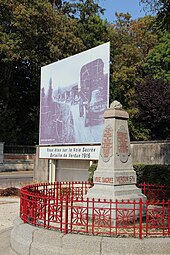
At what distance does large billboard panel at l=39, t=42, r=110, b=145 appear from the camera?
651 inches

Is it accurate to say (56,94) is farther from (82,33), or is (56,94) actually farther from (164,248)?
(82,33)

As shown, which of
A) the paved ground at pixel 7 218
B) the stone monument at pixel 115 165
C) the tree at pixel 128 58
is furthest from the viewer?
the tree at pixel 128 58

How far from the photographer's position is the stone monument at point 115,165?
8.45 metres

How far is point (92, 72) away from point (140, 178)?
5.70m

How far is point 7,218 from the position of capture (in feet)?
35.5

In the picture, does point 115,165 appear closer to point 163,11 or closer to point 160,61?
point 163,11

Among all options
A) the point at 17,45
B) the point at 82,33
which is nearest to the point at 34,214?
the point at 17,45

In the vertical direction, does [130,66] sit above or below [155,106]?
above

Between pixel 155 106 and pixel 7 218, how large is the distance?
21.6 metres

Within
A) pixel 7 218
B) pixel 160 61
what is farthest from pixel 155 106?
pixel 7 218

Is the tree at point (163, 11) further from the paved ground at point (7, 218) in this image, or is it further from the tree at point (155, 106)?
the tree at point (155, 106)

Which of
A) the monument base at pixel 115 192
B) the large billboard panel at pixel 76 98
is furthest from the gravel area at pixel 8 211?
the large billboard panel at pixel 76 98

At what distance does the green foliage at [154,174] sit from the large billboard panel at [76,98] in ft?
9.34

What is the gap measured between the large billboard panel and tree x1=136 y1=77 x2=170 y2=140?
489 inches
